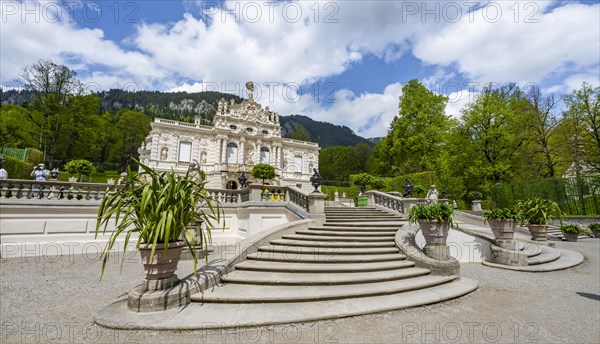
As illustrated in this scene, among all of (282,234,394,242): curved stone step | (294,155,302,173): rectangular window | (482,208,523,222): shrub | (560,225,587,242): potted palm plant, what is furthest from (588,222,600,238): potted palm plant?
(294,155,302,173): rectangular window

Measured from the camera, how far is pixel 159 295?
11.8ft

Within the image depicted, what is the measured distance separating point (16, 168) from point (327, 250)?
1900cm

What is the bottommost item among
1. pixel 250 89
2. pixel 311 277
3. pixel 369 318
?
pixel 369 318

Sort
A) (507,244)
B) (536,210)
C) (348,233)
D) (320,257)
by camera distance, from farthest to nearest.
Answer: (536,210)
(348,233)
(507,244)
(320,257)

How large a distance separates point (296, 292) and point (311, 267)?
104 centimetres

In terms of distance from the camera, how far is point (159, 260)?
11.9 feet

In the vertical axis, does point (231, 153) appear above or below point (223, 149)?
below

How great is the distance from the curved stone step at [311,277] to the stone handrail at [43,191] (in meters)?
7.42

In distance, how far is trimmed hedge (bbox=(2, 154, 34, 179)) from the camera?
13.5m

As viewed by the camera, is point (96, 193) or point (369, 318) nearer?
point (369, 318)

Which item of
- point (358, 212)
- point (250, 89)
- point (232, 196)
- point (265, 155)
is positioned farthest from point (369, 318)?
point (250, 89)

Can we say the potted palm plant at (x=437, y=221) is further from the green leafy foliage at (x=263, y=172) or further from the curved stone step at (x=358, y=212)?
the green leafy foliage at (x=263, y=172)

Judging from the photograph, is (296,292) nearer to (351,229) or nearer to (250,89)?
(351,229)

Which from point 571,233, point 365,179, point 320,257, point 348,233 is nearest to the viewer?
point 320,257
